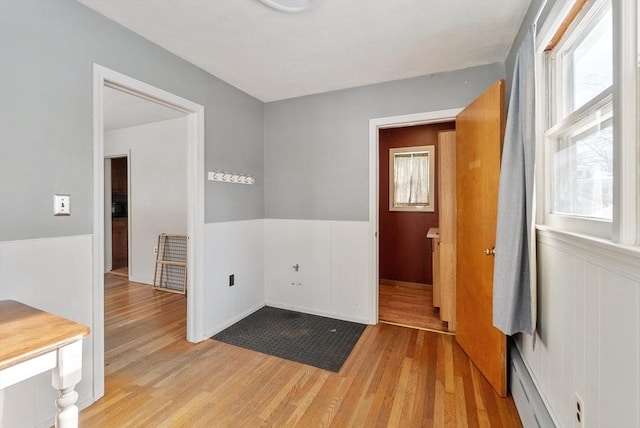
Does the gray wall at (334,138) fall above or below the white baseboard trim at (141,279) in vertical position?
above

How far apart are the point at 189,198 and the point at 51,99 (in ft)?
3.63

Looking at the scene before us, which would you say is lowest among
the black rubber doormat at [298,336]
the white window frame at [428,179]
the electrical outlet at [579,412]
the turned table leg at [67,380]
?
the black rubber doormat at [298,336]

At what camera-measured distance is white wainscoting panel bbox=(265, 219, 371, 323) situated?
2889mm

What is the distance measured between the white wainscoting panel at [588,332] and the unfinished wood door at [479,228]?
0.38 meters

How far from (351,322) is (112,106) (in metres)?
3.80

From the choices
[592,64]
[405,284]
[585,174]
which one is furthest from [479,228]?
[405,284]

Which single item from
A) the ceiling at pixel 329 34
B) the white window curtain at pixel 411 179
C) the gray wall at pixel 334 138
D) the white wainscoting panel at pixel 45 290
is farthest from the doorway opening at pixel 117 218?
the white window curtain at pixel 411 179

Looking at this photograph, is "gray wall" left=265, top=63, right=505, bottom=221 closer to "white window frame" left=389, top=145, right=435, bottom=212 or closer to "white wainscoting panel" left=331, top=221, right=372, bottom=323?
"white wainscoting panel" left=331, top=221, right=372, bottom=323

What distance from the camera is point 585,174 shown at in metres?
1.20

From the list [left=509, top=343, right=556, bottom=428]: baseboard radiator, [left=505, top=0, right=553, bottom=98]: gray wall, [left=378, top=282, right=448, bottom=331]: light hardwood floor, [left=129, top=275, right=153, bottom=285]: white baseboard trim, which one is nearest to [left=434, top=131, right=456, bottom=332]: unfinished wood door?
[left=378, top=282, right=448, bottom=331]: light hardwood floor

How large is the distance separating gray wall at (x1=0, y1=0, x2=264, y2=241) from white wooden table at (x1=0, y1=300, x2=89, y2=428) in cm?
64

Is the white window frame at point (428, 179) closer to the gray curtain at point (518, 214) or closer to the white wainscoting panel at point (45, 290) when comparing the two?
the gray curtain at point (518, 214)

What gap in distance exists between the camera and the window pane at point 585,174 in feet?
3.34

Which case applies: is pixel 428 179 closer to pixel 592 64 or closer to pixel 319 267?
pixel 319 267
